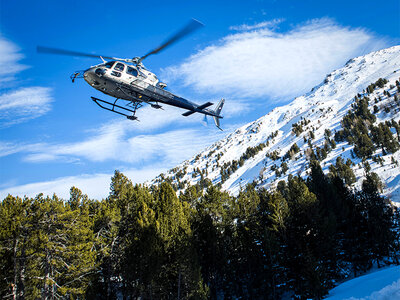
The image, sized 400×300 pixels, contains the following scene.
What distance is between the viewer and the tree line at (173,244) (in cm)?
1830

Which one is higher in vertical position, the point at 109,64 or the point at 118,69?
the point at 109,64

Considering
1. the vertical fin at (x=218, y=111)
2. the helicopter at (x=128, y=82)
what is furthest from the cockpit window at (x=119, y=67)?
the vertical fin at (x=218, y=111)

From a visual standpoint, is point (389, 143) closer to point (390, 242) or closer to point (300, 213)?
point (390, 242)

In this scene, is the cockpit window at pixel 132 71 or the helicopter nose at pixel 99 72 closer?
the helicopter nose at pixel 99 72

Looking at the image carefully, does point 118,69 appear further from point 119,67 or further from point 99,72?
point 99,72

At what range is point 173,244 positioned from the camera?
2327cm

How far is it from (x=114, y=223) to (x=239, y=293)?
1920 cm

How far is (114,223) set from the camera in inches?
1028

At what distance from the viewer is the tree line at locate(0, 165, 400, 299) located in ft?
60.0

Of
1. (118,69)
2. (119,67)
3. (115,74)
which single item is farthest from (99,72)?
(119,67)

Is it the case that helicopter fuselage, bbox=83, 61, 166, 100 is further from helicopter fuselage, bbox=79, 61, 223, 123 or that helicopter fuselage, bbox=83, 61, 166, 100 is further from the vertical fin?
the vertical fin

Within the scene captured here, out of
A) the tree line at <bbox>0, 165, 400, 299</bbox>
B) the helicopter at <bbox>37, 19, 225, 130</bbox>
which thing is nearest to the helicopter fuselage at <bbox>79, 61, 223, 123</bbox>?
the helicopter at <bbox>37, 19, 225, 130</bbox>

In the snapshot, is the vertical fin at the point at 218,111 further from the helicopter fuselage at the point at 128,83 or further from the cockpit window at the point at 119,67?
the cockpit window at the point at 119,67

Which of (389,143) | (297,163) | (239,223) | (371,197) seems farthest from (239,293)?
(297,163)
